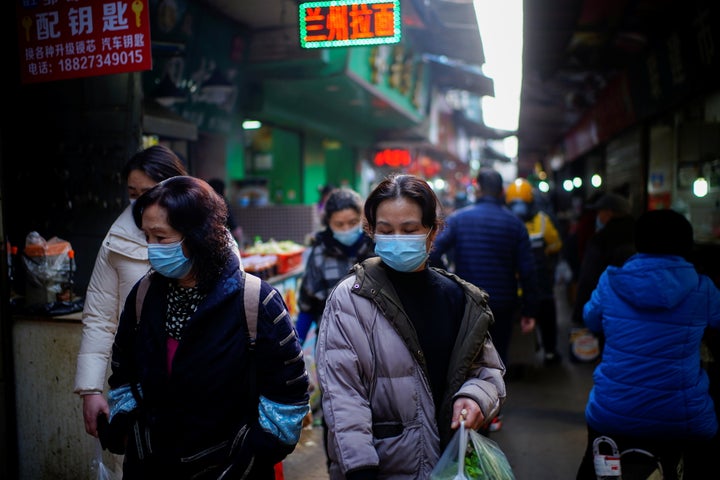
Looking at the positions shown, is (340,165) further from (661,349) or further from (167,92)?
(661,349)

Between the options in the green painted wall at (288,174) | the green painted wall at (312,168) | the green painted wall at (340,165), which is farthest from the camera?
the green painted wall at (340,165)

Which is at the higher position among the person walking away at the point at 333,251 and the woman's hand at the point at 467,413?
the person walking away at the point at 333,251

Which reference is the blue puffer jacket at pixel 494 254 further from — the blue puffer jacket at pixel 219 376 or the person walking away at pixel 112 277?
the blue puffer jacket at pixel 219 376

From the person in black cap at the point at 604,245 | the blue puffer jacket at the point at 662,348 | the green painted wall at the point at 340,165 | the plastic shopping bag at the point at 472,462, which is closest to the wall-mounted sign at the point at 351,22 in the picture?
the blue puffer jacket at the point at 662,348

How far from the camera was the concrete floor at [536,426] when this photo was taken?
4939mm

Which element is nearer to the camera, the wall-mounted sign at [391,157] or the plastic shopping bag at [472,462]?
the plastic shopping bag at [472,462]

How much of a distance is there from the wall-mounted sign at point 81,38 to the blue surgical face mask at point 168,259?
1.98 meters

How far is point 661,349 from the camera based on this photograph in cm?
328

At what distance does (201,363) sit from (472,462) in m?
1.01

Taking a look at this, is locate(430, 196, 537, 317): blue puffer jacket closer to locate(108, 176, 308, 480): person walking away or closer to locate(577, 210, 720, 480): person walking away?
locate(577, 210, 720, 480): person walking away

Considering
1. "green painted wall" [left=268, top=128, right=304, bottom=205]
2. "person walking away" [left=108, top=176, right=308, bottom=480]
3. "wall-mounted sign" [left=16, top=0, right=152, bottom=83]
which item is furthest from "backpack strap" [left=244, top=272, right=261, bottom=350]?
"green painted wall" [left=268, top=128, right=304, bottom=205]

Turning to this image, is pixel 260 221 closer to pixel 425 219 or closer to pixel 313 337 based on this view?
pixel 313 337

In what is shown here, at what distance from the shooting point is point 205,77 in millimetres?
8562

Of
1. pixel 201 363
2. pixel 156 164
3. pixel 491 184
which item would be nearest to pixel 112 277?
pixel 156 164
